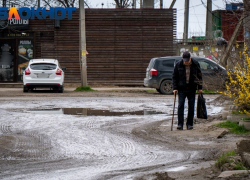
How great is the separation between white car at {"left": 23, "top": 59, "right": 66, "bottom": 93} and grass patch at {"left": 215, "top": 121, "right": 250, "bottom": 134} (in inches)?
554

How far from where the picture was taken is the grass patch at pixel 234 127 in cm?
1041

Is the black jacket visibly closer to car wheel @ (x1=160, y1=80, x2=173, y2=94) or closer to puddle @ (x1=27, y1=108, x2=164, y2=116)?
puddle @ (x1=27, y1=108, x2=164, y2=116)

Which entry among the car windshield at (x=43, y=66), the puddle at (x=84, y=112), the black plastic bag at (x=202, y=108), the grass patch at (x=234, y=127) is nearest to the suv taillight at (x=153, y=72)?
the car windshield at (x=43, y=66)

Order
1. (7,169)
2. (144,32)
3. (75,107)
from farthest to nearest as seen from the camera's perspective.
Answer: (144,32) → (75,107) → (7,169)

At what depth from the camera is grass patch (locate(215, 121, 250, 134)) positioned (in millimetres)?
10414

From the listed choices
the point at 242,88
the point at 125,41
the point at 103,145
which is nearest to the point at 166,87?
the point at 125,41

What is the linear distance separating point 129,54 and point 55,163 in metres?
25.1

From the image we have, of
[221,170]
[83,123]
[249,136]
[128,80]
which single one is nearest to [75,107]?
[83,123]

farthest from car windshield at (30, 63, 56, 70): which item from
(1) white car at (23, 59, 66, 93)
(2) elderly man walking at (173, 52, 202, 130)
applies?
(2) elderly man walking at (173, 52, 202, 130)

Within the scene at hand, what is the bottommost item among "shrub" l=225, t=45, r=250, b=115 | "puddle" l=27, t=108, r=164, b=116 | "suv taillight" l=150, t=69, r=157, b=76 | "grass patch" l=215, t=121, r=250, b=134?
"puddle" l=27, t=108, r=164, b=116

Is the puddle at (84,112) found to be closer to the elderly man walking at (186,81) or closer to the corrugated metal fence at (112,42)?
the elderly man walking at (186,81)

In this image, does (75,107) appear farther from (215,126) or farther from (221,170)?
(221,170)

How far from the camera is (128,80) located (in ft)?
105

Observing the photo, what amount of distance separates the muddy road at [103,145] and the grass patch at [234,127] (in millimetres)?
293
